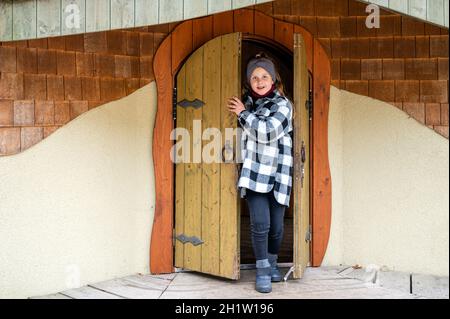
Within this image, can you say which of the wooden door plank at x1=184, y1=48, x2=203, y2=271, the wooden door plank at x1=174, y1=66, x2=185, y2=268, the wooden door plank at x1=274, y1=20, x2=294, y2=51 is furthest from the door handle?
the wooden door plank at x1=274, y1=20, x2=294, y2=51

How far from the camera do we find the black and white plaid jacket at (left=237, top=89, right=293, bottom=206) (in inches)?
182

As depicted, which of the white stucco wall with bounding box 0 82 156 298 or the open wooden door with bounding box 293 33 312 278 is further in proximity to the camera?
the open wooden door with bounding box 293 33 312 278

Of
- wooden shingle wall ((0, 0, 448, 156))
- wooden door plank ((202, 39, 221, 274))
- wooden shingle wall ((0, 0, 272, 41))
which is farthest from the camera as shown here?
wooden door plank ((202, 39, 221, 274))

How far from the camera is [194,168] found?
16.7ft

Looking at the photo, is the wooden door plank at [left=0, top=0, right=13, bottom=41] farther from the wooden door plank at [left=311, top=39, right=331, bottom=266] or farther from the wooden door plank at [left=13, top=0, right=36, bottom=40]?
the wooden door plank at [left=311, top=39, right=331, bottom=266]

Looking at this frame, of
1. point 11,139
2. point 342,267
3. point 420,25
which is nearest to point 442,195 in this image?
point 342,267

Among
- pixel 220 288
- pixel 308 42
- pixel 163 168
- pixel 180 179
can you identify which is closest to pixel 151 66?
pixel 163 168

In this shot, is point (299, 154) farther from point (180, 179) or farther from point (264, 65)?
point (180, 179)

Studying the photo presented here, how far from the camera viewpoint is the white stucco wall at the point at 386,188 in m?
5.29

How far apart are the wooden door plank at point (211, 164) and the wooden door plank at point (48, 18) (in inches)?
52.7

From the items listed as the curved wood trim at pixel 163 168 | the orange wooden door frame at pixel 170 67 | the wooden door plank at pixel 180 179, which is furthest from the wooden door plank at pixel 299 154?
the curved wood trim at pixel 163 168

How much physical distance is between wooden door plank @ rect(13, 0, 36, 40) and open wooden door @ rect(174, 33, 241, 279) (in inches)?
56.1

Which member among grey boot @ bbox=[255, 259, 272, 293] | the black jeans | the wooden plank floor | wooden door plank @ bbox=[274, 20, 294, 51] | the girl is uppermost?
wooden door plank @ bbox=[274, 20, 294, 51]

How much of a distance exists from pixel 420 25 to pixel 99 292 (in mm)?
3329
